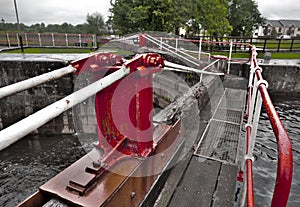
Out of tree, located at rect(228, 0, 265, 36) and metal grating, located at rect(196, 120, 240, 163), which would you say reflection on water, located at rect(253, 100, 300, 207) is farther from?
tree, located at rect(228, 0, 265, 36)

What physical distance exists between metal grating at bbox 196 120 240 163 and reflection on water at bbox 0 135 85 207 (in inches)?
206

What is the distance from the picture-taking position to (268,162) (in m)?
4.30

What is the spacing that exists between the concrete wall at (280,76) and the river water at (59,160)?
4.95 feet

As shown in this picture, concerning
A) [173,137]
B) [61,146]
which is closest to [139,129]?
[173,137]

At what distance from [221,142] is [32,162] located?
672 centimetres

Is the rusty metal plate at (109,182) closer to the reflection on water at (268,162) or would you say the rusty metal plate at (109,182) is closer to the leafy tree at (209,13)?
the reflection on water at (268,162)

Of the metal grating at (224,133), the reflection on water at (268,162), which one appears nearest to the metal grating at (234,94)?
the metal grating at (224,133)

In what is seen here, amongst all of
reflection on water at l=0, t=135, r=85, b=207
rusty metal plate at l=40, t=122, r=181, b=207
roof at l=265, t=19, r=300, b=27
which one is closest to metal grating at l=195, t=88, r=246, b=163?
rusty metal plate at l=40, t=122, r=181, b=207

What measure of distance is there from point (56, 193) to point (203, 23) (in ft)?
72.7

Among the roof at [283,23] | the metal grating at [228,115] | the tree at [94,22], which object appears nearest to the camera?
the metal grating at [228,115]

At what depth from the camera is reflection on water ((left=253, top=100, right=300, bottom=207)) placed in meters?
3.29

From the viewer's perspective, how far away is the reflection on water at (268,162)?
3.29 m

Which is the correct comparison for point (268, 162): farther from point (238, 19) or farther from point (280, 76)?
point (238, 19)

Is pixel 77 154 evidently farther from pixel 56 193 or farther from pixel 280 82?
pixel 280 82
